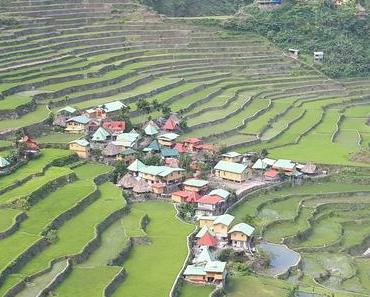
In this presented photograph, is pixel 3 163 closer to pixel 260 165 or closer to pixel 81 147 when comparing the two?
pixel 81 147

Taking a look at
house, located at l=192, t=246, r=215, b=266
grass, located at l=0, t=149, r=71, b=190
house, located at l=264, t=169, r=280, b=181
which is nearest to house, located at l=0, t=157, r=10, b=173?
grass, located at l=0, t=149, r=71, b=190

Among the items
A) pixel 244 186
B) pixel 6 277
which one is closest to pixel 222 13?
pixel 244 186

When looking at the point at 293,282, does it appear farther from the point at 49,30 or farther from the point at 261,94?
the point at 49,30

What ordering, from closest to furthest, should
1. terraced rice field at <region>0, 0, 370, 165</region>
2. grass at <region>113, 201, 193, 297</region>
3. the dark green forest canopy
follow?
grass at <region>113, 201, 193, 297</region> → terraced rice field at <region>0, 0, 370, 165</region> → the dark green forest canopy

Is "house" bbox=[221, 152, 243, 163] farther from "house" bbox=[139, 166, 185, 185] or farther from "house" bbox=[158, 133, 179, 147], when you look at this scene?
"house" bbox=[139, 166, 185, 185]

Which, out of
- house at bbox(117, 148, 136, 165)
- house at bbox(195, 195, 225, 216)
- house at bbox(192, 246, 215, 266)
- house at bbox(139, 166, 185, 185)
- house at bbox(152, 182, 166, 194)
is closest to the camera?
house at bbox(192, 246, 215, 266)

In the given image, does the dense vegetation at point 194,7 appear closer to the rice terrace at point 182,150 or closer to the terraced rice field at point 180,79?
the rice terrace at point 182,150
